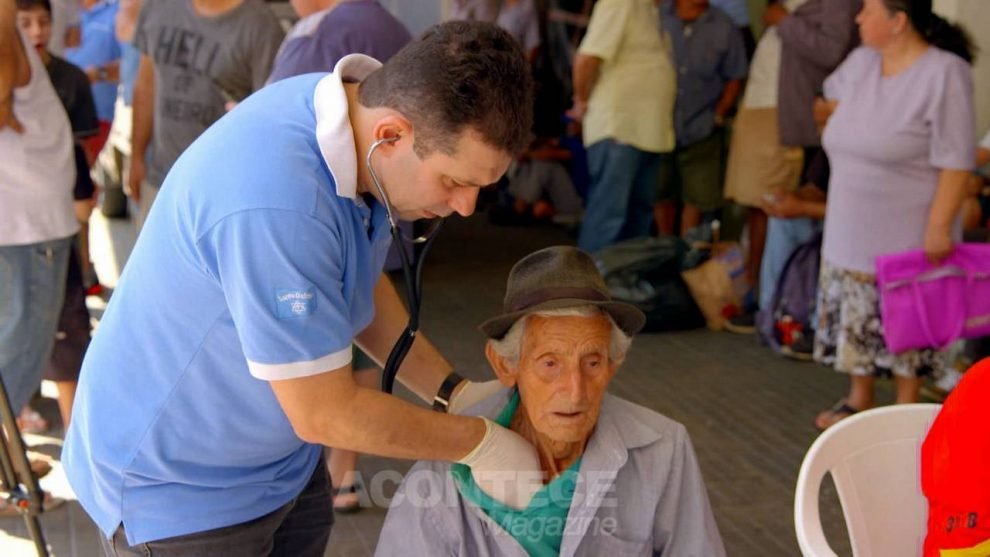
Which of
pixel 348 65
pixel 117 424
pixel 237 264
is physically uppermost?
pixel 348 65

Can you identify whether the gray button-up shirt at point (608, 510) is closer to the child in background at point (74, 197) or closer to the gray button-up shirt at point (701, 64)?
the child in background at point (74, 197)

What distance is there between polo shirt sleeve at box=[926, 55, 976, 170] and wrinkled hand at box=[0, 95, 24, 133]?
2997 millimetres

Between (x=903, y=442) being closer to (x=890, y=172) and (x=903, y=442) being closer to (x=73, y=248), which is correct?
(x=890, y=172)

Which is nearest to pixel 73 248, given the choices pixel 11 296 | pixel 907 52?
pixel 11 296

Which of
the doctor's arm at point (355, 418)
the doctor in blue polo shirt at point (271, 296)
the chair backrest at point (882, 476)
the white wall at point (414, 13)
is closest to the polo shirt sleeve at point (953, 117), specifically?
the chair backrest at point (882, 476)

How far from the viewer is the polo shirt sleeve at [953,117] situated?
3.72 metres

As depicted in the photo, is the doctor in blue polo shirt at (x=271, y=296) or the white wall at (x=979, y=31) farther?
the white wall at (x=979, y=31)

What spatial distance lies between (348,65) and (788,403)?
338 centimetres

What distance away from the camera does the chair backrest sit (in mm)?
2227

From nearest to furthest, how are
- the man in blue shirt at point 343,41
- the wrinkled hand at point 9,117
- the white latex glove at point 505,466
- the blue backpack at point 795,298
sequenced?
the white latex glove at point 505,466
the wrinkled hand at point 9,117
the man in blue shirt at point 343,41
the blue backpack at point 795,298

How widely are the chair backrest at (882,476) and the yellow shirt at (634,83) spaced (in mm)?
3636

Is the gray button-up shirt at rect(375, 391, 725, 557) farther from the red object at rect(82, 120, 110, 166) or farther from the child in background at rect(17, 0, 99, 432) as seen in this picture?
the red object at rect(82, 120, 110, 166)

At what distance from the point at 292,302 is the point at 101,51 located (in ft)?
18.7

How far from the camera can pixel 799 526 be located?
80.6 inches
